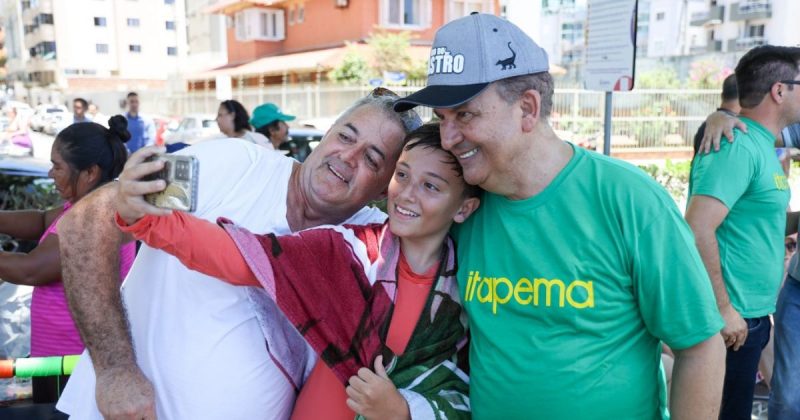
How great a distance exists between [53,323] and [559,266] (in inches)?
90.1

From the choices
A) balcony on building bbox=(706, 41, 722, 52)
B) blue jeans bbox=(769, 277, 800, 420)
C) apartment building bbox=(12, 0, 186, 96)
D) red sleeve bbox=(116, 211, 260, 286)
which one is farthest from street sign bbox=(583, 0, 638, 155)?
apartment building bbox=(12, 0, 186, 96)

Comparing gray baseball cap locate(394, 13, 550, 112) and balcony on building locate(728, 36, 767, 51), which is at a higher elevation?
balcony on building locate(728, 36, 767, 51)

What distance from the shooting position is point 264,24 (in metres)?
36.5

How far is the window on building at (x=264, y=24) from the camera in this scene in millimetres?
36031

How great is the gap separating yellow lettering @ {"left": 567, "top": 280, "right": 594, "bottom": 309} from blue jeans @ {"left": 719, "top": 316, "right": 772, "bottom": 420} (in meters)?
1.85

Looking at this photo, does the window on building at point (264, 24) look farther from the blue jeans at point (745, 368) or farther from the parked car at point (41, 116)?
the blue jeans at point (745, 368)

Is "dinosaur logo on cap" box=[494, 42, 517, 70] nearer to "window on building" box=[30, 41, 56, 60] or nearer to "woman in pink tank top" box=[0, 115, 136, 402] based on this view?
"woman in pink tank top" box=[0, 115, 136, 402]

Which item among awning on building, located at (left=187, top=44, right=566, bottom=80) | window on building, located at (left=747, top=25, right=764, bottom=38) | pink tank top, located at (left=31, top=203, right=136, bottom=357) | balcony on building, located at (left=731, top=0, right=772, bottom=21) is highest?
balcony on building, located at (left=731, top=0, right=772, bottom=21)

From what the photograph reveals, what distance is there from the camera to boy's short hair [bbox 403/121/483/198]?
1969 millimetres

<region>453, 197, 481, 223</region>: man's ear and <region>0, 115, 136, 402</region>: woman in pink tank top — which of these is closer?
<region>453, 197, 481, 223</region>: man's ear

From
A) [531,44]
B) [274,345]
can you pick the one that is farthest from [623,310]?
[274,345]

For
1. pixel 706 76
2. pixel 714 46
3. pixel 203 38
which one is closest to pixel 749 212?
pixel 706 76

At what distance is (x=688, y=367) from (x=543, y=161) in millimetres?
671

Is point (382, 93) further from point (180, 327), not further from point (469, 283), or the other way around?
point (180, 327)
